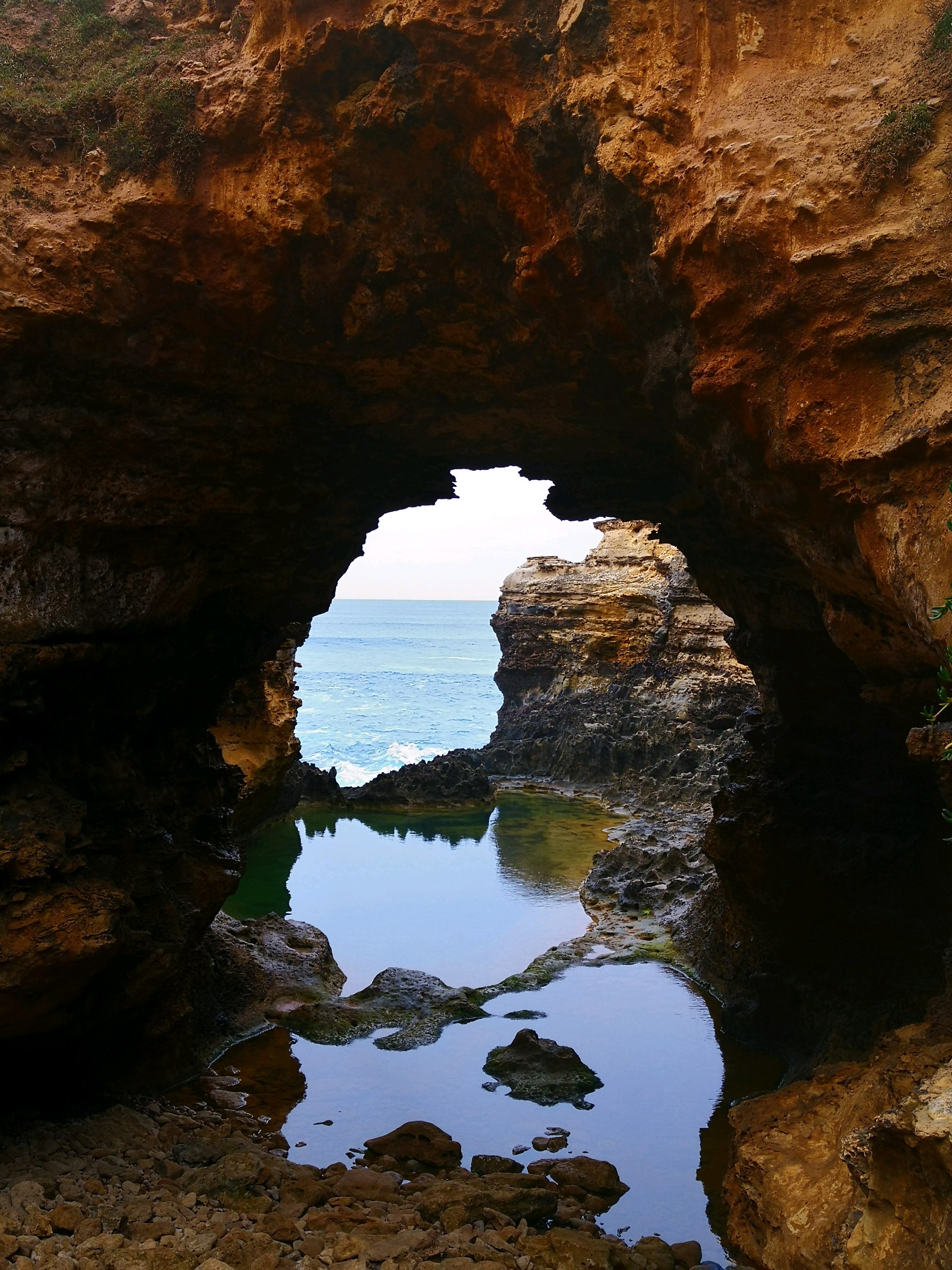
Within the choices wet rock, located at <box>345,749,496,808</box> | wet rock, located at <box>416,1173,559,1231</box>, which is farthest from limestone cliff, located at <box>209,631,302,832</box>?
wet rock, located at <box>416,1173,559,1231</box>

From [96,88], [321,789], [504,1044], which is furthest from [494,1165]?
[321,789]

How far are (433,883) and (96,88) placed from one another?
13.3 metres

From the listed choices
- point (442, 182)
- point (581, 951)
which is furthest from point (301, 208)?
point (581, 951)

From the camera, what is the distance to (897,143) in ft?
17.1

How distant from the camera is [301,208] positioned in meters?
6.98

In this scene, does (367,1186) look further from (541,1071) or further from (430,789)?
(430,789)

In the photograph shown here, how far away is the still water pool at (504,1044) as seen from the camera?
8.04 metres

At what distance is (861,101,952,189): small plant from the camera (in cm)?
518

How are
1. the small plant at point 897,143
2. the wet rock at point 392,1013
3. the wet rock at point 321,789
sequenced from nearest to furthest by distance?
1. the small plant at point 897,143
2. the wet rock at point 392,1013
3. the wet rock at point 321,789

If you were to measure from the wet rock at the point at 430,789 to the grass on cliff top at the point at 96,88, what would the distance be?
19551 millimetres

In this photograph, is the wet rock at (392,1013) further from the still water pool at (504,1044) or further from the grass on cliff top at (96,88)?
the grass on cliff top at (96,88)

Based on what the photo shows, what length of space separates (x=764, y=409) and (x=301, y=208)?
364cm

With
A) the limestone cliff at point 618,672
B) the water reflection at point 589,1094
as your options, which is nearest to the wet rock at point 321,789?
the limestone cliff at point 618,672

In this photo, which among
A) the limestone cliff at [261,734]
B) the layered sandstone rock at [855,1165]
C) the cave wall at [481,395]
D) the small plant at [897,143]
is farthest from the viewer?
the limestone cliff at [261,734]
